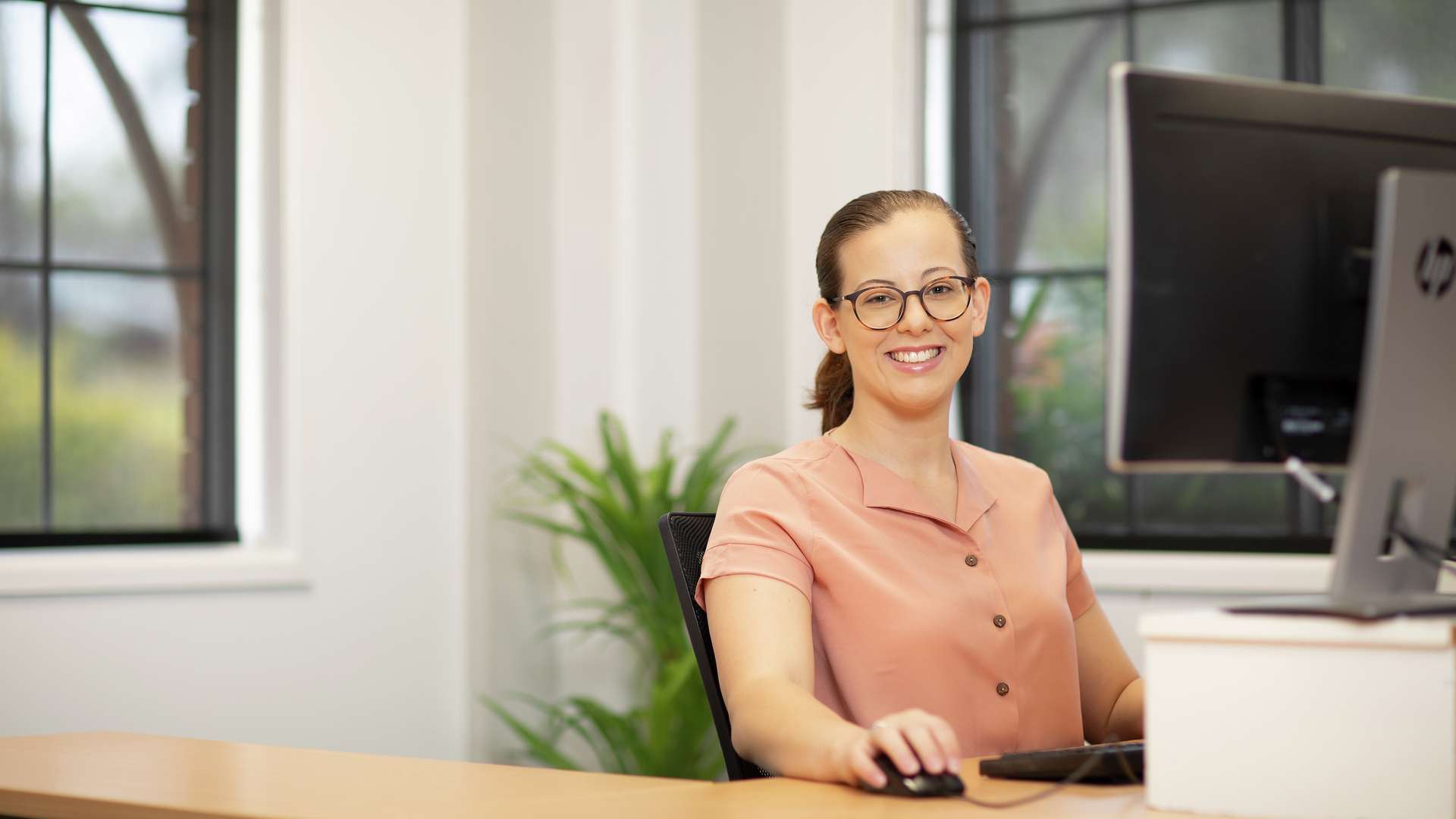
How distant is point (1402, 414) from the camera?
3.95 ft

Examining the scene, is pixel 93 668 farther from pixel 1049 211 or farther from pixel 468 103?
pixel 1049 211

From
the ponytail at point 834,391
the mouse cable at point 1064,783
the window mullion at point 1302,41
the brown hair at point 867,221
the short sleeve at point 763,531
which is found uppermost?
the window mullion at point 1302,41

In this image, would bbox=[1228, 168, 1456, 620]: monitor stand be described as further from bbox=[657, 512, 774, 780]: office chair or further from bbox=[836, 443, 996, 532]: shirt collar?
bbox=[657, 512, 774, 780]: office chair

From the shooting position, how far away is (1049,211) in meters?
3.82

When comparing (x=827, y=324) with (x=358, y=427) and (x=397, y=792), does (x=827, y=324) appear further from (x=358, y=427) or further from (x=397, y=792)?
(x=358, y=427)

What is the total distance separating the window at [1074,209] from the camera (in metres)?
3.59

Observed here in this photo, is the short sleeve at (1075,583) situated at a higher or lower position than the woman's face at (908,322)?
lower

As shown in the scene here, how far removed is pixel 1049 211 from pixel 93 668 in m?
2.70

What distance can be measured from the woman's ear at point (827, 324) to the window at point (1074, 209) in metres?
2.14

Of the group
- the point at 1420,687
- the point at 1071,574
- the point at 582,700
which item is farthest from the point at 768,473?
the point at 582,700

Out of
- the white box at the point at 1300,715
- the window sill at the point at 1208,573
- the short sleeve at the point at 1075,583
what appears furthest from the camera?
the window sill at the point at 1208,573

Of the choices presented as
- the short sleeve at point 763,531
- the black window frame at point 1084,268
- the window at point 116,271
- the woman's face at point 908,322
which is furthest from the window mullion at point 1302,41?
the window at point 116,271

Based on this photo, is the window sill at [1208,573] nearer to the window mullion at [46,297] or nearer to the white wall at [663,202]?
the white wall at [663,202]

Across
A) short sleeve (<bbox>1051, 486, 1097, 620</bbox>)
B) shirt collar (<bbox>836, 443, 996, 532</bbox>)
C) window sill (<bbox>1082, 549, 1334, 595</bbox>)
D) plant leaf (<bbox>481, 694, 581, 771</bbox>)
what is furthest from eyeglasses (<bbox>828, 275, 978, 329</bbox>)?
plant leaf (<bbox>481, 694, 581, 771</bbox>)
